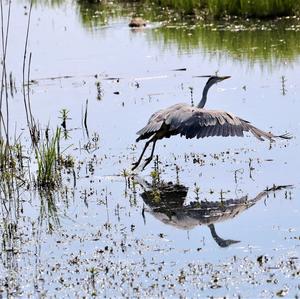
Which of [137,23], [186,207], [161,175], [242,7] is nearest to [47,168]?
[161,175]

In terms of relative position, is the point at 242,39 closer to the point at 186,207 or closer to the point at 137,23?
the point at 137,23

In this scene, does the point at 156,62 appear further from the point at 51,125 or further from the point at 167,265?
Answer: the point at 167,265

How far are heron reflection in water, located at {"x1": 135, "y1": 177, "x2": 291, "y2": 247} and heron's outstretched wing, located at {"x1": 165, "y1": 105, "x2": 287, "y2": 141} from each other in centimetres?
63

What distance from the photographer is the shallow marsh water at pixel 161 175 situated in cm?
693

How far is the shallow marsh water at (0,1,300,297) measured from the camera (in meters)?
6.93

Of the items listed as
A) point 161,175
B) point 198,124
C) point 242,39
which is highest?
point 198,124

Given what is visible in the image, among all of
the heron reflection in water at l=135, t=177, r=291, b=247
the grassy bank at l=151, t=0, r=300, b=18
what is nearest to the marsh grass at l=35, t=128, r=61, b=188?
the heron reflection in water at l=135, t=177, r=291, b=247

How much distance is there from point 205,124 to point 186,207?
1.27 m

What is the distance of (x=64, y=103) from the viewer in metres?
13.8

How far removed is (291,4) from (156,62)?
11.8 ft

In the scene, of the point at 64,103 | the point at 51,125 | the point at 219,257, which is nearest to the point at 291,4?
the point at 64,103

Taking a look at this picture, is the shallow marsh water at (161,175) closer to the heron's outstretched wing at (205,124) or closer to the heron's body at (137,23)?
the heron's outstretched wing at (205,124)

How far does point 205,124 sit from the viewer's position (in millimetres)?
9797

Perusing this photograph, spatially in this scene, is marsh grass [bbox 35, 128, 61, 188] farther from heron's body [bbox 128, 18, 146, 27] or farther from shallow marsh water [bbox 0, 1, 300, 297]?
heron's body [bbox 128, 18, 146, 27]
